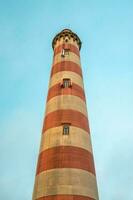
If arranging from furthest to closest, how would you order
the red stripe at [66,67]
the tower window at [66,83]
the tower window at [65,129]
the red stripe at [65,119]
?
the red stripe at [66,67] < the tower window at [66,83] < the red stripe at [65,119] < the tower window at [65,129]

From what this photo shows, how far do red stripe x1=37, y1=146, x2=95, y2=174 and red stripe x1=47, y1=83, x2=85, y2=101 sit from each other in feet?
16.9

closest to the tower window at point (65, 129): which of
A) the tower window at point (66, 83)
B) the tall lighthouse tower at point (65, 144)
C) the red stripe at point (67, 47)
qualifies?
the tall lighthouse tower at point (65, 144)

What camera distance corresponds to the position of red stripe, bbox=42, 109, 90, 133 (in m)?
19.0

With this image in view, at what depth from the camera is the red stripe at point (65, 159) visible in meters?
16.9

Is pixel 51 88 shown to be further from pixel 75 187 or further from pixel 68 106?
pixel 75 187

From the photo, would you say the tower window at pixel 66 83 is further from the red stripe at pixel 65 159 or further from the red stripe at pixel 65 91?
the red stripe at pixel 65 159

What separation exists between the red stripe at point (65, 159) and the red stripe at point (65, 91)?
5161mm

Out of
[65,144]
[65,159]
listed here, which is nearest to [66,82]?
[65,144]

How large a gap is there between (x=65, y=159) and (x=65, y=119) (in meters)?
3.32

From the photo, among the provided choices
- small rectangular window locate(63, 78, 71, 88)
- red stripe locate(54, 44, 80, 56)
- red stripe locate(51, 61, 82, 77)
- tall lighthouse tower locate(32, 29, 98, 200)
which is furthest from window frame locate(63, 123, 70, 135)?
red stripe locate(54, 44, 80, 56)

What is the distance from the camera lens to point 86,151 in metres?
18.2

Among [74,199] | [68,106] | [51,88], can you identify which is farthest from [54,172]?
[51,88]

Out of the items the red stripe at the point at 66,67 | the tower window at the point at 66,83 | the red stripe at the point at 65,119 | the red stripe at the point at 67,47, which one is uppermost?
the red stripe at the point at 67,47

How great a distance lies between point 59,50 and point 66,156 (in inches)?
476
